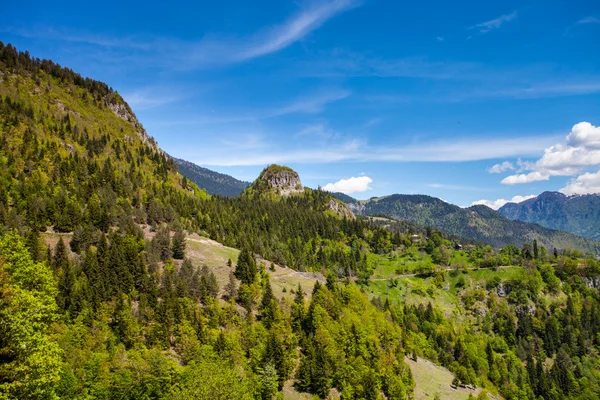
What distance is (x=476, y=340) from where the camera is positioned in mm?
183125

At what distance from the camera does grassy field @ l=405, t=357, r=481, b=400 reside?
10579cm

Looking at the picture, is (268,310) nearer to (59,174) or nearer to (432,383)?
(432,383)

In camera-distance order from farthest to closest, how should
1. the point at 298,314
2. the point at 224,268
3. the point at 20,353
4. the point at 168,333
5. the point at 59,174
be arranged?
the point at 59,174 → the point at 224,268 → the point at 298,314 → the point at 168,333 → the point at 20,353

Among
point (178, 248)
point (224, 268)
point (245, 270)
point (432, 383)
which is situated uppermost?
point (178, 248)

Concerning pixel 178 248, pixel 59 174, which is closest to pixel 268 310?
pixel 178 248

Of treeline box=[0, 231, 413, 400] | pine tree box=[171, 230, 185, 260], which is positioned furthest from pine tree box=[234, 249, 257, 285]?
pine tree box=[171, 230, 185, 260]

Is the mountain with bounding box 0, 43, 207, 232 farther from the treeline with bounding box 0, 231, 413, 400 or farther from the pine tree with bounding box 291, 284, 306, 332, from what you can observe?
the pine tree with bounding box 291, 284, 306, 332

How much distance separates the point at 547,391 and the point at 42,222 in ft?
744

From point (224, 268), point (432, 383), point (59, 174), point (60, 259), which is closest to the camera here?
point (60, 259)

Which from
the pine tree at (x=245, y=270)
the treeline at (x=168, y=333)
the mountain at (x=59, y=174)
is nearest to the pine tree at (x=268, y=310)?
the treeline at (x=168, y=333)

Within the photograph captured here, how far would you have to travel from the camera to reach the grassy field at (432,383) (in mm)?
105787

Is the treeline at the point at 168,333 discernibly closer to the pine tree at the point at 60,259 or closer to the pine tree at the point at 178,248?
the pine tree at the point at 60,259

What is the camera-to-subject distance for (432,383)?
375 feet

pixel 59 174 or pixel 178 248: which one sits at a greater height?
pixel 59 174
